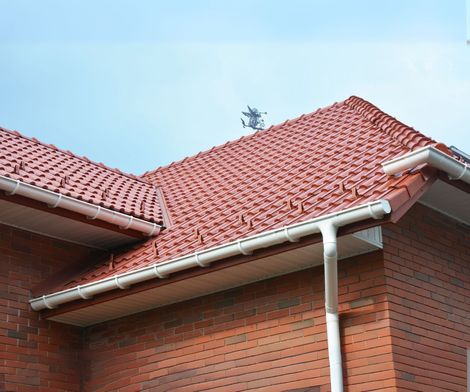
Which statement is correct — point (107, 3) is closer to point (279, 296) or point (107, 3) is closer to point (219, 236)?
point (219, 236)

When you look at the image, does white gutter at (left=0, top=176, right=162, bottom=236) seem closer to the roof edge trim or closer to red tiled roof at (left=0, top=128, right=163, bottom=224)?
red tiled roof at (left=0, top=128, right=163, bottom=224)

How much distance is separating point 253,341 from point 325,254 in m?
1.38

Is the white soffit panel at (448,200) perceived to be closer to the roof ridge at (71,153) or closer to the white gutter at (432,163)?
the white gutter at (432,163)

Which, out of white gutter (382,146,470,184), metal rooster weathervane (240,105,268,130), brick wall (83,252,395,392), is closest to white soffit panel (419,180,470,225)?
white gutter (382,146,470,184)

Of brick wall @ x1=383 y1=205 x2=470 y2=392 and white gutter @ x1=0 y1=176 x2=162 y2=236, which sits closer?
brick wall @ x1=383 y1=205 x2=470 y2=392

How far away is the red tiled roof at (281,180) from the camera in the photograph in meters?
7.70

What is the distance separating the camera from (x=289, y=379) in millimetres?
7500

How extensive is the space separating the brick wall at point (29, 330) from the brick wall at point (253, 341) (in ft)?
0.89

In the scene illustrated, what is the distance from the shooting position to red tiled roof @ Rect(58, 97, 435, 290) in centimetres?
770

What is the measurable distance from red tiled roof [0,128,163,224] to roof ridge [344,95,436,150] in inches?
98.4

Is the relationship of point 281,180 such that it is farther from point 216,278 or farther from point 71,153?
point 71,153

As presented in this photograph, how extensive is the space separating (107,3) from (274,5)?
2578 mm

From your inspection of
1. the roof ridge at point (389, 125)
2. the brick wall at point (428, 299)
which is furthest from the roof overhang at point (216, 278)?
the roof ridge at point (389, 125)

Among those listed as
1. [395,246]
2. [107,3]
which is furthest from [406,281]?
[107,3]
